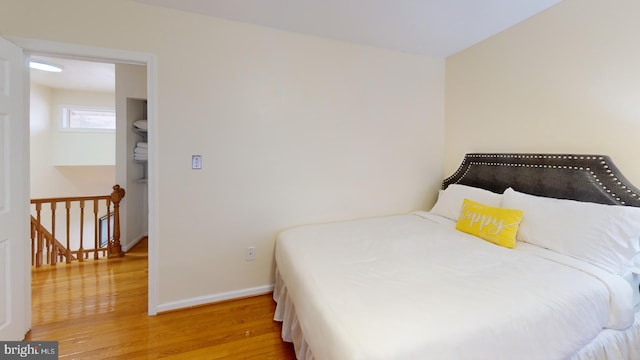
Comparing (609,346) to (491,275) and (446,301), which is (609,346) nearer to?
(491,275)

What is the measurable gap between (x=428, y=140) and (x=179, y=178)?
2.46 metres

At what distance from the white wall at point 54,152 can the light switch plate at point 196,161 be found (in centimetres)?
410

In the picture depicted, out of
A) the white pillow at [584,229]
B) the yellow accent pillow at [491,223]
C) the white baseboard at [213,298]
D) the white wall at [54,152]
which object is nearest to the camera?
the white pillow at [584,229]

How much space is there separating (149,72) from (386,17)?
5.99 feet

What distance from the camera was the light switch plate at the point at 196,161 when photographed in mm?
2195

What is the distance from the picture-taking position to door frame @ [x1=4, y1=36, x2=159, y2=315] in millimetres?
1800

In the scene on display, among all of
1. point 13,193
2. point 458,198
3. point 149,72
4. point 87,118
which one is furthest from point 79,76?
point 458,198

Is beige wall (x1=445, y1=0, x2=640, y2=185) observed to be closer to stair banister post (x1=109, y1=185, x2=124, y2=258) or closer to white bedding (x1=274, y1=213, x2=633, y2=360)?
white bedding (x1=274, y1=213, x2=633, y2=360)

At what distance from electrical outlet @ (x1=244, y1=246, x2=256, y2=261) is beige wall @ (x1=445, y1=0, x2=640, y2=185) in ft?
7.59

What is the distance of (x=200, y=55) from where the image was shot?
7.09 feet

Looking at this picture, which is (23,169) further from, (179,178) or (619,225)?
(619,225)

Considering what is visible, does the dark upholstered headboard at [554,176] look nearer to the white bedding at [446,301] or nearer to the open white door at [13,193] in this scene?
the white bedding at [446,301]

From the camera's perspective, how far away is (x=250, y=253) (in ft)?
7.92

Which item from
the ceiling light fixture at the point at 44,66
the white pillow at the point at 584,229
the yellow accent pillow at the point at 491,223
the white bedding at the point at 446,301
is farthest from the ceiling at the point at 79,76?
the white pillow at the point at 584,229
